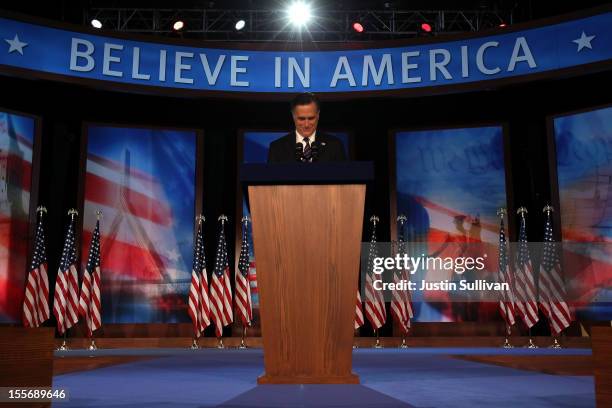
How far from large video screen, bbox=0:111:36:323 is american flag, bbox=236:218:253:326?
2812mm

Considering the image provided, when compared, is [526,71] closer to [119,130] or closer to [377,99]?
[377,99]

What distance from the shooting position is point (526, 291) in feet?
26.9

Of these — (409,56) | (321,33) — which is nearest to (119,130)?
(321,33)

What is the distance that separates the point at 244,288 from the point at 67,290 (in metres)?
2.25

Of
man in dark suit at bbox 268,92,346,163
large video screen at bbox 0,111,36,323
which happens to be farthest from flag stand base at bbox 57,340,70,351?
man in dark suit at bbox 268,92,346,163

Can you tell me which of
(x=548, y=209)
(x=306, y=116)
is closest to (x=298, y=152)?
(x=306, y=116)

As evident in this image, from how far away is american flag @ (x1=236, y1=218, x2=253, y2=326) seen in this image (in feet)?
27.8

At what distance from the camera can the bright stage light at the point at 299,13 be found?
9758 millimetres

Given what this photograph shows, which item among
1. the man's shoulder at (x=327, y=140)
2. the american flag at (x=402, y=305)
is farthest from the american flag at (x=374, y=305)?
the man's shoulder at (x=327, y=140)

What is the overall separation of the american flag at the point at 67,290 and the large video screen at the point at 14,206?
61 cm

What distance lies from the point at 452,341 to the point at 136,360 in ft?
16.7

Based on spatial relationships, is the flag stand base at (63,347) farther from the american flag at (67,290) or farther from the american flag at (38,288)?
the american flag at (38,288)

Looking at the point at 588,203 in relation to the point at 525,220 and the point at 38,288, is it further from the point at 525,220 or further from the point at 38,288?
the point at 38,288

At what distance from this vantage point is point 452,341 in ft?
28.7
